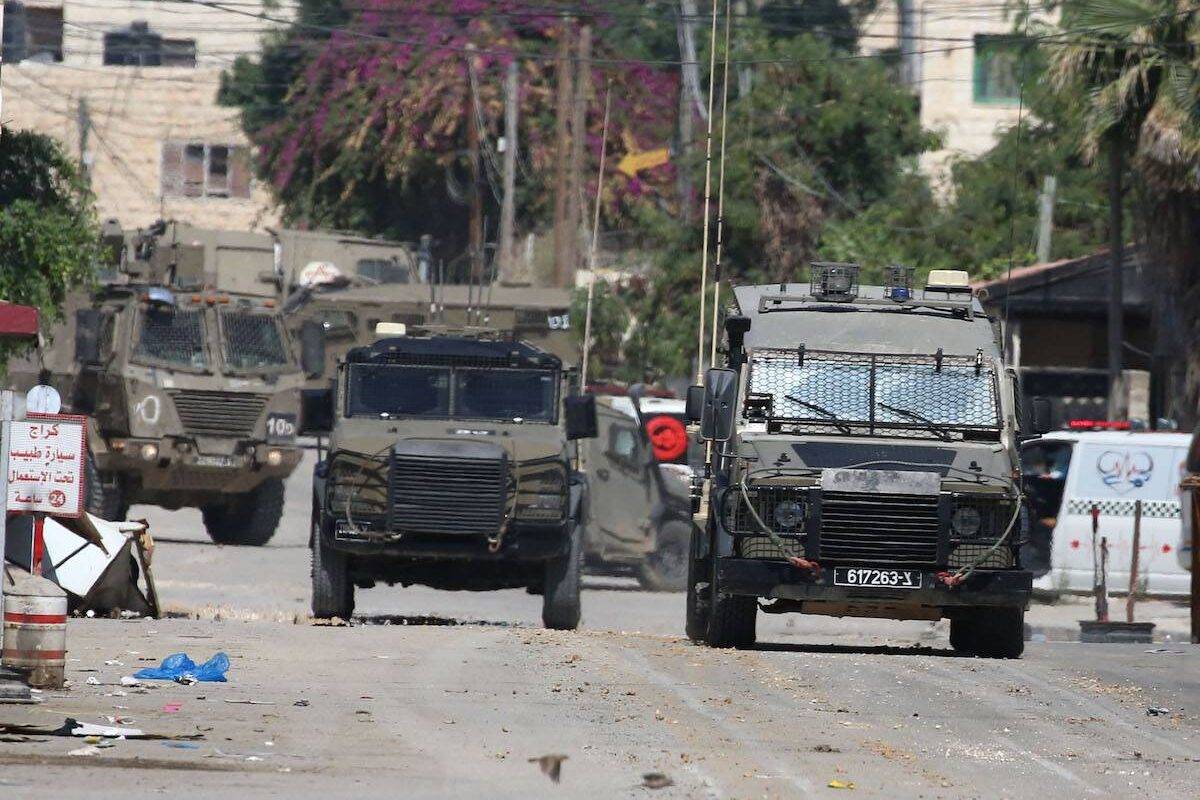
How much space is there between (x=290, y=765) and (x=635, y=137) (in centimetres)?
4373

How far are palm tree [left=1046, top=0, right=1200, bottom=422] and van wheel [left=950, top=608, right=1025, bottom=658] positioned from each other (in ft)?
40.4

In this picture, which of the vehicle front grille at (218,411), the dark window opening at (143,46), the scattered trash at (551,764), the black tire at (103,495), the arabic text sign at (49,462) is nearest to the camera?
the scattered trash at (551,764)

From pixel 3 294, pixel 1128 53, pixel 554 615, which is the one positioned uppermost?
pixel 1128 53

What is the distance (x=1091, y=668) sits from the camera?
1608 cm

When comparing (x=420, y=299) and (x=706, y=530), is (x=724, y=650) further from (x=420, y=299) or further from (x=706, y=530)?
(x=420, y=299)

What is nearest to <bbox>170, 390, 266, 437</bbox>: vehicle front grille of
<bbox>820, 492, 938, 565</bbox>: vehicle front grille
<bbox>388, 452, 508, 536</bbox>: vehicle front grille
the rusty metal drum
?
<bbox>388, 452, 508, 536</bbox>: vehicle front grille

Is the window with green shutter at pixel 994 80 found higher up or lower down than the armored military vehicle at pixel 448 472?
higher up

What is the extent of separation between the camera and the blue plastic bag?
13.6 meters

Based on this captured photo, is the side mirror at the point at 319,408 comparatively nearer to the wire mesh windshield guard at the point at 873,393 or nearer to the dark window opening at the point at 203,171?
the wire mesh windshield guard at the point at 873,393

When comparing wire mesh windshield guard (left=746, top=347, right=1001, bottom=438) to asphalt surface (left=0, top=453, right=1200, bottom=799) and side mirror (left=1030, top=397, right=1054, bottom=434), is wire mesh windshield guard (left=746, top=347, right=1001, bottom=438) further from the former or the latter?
asphalt surface (left=0, top=453, right=1200, bottom=799)

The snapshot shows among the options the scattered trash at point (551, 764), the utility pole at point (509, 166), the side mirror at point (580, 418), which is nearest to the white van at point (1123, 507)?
the side mirror at point (580, 418)

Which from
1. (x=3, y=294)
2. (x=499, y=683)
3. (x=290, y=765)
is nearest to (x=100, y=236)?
(x=3, y=294)

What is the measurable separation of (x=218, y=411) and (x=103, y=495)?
165 centimetres

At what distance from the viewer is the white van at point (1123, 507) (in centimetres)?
2464
